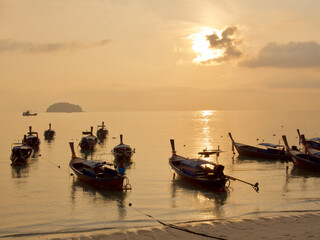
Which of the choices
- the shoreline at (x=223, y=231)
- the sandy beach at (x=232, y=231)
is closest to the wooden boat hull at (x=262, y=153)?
the shoreline at (x=223, y=231)

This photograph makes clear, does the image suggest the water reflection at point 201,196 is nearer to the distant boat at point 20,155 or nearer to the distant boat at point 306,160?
the distant boat at point 306,160

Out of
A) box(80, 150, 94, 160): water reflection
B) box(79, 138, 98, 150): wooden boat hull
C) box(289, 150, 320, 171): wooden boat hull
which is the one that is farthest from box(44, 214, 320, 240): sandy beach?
box(79, 138, 98, 150): wooden boat hull

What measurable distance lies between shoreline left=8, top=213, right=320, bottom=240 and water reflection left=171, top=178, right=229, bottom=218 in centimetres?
306

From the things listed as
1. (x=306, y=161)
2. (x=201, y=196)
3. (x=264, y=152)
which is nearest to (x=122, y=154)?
(x=201, y=196)

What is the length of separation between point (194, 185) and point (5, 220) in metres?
18.9

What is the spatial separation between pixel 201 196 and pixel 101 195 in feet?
31.7

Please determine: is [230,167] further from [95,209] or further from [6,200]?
[6,200]

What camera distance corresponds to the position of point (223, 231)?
2047cm

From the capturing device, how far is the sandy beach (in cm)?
1955

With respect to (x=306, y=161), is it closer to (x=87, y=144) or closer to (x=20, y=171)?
(x=20, y=171)

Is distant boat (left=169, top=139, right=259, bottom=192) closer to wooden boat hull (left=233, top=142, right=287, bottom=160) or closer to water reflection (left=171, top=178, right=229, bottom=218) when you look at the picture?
water reflection (left=171, top=178, right=229, bottom=218)

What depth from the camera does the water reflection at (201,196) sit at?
88.1ft

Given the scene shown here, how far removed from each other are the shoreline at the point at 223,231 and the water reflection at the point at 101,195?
4398 mm

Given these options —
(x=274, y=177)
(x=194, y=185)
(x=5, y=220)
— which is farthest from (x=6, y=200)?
(x=274, y=177)
